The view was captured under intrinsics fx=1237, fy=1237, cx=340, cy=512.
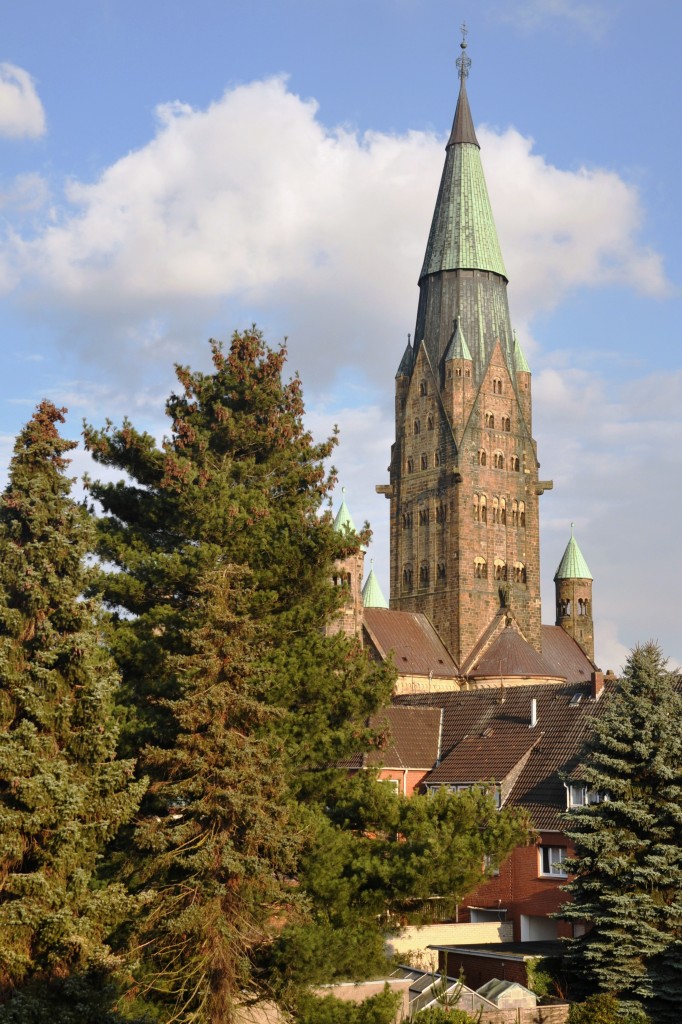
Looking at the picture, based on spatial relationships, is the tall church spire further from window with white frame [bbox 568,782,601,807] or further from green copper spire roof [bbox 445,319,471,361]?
window with white frame [bbox 568,782,601,807]

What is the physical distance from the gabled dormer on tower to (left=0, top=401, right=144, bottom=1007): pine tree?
68771 mm

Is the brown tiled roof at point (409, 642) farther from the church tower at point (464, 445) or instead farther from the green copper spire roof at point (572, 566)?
the green copper spire roof at point (572, 566)

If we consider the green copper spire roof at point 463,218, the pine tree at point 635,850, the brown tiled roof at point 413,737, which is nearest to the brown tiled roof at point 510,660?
the green copper spire roof at point 463,218

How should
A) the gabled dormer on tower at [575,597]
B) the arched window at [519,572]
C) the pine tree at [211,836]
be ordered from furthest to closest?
the gabled dormer on tower at [575,597] < the arched window at [519,572] < the pine tree at [211,836]

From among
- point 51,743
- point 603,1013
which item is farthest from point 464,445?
point 51,743

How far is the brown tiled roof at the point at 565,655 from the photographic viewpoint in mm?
78250

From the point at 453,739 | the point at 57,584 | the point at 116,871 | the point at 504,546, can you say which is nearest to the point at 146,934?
the point at 116,871

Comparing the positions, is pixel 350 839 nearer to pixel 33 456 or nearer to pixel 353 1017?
pixel 353 1017

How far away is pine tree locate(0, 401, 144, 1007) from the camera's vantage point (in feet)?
52.2

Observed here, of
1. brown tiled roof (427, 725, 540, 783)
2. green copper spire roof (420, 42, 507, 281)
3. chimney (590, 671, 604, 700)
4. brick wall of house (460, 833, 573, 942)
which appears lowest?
brick wall of house (460, 833, 573, 942)

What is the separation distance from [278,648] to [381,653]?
1832 inches

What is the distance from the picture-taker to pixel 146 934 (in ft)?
56.6

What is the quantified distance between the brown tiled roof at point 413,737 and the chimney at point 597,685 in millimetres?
6122

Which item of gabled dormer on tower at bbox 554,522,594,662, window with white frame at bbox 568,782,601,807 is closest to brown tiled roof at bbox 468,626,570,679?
gabled dormer on tower at bbox 554,522,594,662
